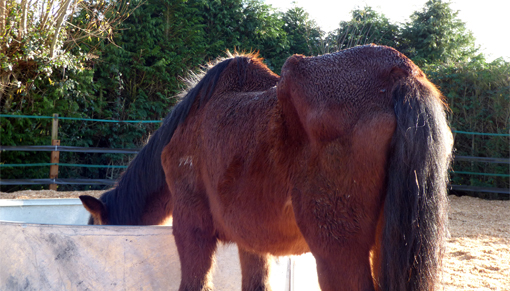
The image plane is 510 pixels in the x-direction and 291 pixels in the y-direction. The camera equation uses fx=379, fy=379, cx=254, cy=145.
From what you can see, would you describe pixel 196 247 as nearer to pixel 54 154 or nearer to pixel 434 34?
pixel 54 154

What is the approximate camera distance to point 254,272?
7.80 ft

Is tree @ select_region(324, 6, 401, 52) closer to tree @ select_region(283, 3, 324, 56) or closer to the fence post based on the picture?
tree @ select_region(283, 3, 324, 56)

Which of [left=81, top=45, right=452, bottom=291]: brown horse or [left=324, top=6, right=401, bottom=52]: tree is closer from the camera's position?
[left=81, top=45, right=452, bottom=291]: brown horse

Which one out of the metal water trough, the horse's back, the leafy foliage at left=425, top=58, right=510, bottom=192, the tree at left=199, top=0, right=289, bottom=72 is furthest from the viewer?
the tree at left=199, top=0, right=289, bottom=72

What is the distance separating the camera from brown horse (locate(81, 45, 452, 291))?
4.18ft

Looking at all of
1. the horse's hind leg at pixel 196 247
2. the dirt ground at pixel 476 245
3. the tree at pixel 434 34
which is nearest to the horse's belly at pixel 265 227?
the horse's hind leg at pixel 196 247

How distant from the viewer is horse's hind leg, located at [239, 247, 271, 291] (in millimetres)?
2367

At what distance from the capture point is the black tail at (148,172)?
7.55 feet

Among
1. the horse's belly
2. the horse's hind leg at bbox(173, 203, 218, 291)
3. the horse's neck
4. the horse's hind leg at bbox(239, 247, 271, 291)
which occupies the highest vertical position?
the horse's neck

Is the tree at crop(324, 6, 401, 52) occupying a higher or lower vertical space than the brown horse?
higher

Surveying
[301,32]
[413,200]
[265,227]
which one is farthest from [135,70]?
[413,200]

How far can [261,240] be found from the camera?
1.73 m

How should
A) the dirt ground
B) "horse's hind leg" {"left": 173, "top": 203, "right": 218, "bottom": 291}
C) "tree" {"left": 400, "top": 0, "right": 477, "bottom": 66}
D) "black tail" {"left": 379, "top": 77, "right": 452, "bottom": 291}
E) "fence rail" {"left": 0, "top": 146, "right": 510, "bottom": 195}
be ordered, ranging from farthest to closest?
"tree" {"left": 400, "top": 0, "right": 477, "bottom": 66} < "fence rail" {"left": 0, "top": 146, "right": 510, "bottom": 195} < the dirt ground < "horse's hind leg" {"left": 173, "top": 203, "right": 218, "bottom": 291} < "black tail" {"left": 379, "top": 77, "right": 452, "bottom": 291}

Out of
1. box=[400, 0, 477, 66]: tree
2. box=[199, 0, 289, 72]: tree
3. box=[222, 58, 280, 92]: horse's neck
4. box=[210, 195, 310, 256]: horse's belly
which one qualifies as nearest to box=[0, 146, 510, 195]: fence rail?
box=[199, 0, 289, 72]: tree
